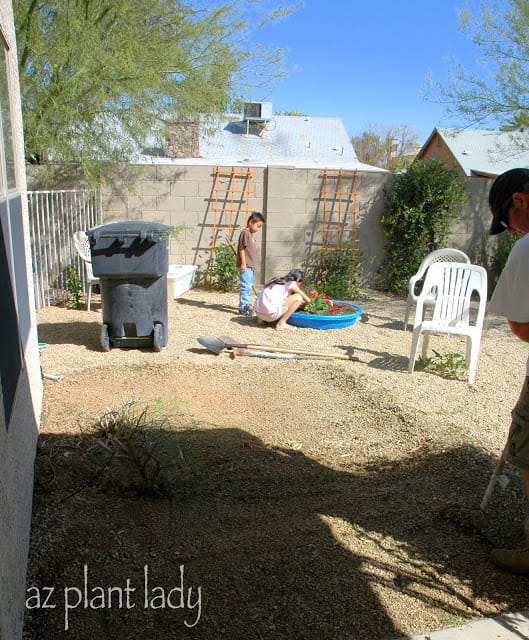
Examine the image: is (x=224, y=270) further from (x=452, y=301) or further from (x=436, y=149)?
(x=436, y=149)

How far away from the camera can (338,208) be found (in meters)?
9.91

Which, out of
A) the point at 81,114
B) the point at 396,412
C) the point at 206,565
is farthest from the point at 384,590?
the point at 81,114

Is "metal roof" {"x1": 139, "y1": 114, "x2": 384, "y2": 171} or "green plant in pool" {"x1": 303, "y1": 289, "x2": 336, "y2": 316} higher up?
"metal roof" {"x1": 139, "y1": 114, "x2": 384, "y2": 171}

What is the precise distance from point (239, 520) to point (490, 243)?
354 inches

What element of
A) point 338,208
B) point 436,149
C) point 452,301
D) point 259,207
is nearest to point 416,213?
point 338,208

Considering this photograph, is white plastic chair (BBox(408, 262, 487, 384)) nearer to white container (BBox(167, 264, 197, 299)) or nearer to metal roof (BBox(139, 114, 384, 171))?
white container (BBox(167, 264, 197, 299))

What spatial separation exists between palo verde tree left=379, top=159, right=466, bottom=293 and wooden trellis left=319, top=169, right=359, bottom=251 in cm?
60

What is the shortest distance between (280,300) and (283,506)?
4.09 metres

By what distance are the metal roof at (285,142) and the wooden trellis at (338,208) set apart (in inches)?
462

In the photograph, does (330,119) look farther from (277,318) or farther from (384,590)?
(384,590)

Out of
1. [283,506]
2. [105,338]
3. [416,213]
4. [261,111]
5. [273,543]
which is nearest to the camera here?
[273,543]

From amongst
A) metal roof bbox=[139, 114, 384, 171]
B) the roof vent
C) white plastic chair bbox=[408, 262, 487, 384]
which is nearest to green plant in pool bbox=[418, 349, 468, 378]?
white plastic chair bbox=[408, 262, 487, 384]

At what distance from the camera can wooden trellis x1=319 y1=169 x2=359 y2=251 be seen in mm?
9820

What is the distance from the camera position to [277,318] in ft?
23.1
